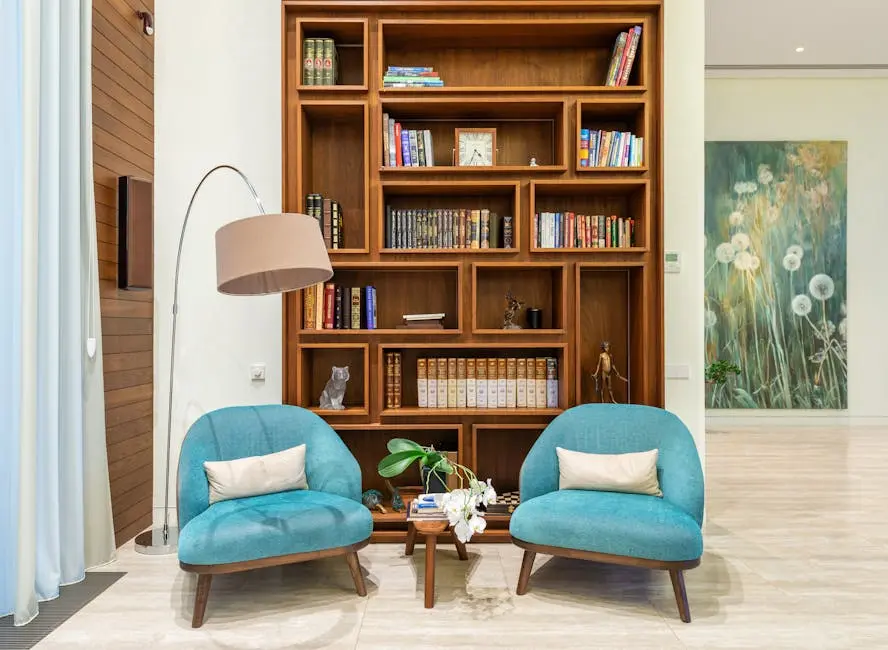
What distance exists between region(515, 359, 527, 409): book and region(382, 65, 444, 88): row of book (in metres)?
1.58

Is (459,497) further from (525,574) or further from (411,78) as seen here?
(411,78)

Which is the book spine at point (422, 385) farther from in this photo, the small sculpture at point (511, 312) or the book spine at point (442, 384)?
the small sculpture at point (511, 312)

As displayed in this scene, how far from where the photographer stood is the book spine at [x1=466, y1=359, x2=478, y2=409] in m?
3.57

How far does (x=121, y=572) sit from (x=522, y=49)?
11.4 feet

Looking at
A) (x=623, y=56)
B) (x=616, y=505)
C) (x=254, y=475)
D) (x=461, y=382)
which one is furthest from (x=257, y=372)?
(x=623, y=56)

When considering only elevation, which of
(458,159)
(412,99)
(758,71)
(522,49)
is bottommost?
(458,159)

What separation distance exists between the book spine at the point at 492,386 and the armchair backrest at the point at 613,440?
1.27 ft

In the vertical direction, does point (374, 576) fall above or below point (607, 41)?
below

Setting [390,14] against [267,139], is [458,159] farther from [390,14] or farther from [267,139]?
[267,139]

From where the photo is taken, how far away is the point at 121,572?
3113 millimetres

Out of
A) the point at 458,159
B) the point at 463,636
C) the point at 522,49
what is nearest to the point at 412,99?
the point at 458,159

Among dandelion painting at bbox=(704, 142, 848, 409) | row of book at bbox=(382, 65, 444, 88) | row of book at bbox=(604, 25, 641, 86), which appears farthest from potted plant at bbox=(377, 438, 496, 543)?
→ dandelion painting at bbox=(704, 142, 848, 409)

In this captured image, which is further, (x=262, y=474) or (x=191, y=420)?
(x=191, y=420)

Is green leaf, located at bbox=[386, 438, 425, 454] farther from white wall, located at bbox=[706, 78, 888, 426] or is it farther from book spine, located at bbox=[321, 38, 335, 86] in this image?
→ white wall, located at bbox=[706, 78, 888, 426]
